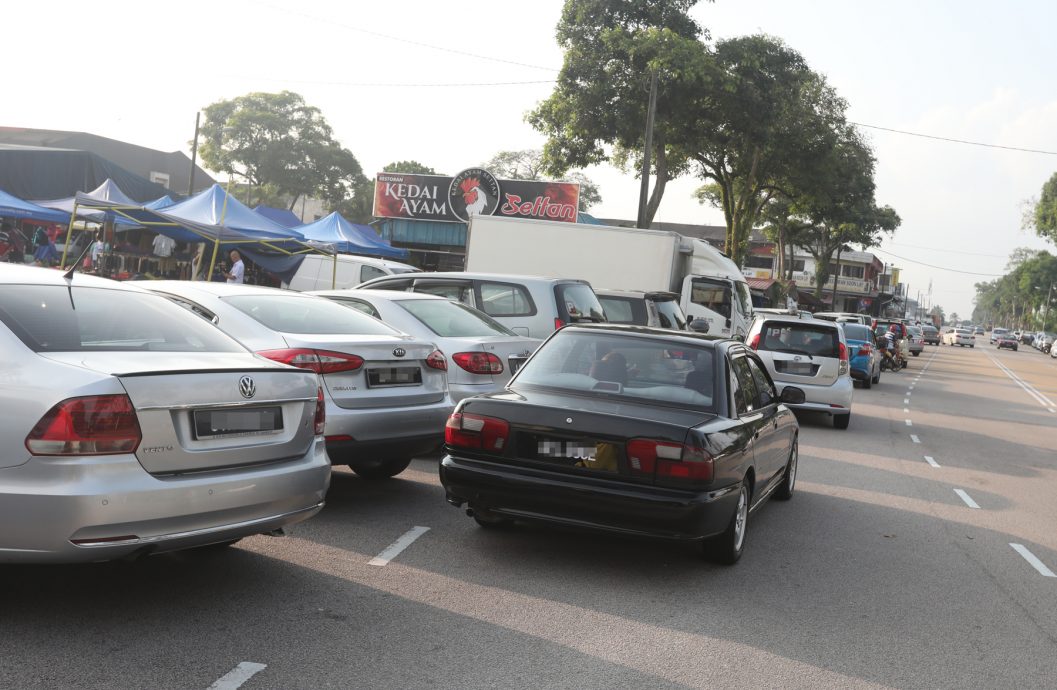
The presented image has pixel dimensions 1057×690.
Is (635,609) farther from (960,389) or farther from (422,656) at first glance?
(960,389)

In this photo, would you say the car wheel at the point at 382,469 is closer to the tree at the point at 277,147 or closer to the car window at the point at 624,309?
the car window at the point at 624,309

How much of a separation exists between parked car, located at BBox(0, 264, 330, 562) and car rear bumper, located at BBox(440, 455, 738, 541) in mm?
1067

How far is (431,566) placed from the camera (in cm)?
590

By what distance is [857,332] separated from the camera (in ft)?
83.6

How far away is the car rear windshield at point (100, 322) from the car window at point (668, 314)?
1126 centimetres

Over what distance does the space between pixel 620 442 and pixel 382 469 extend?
317 cm

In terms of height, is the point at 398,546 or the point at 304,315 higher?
the point at 304,315

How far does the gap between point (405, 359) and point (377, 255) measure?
24151mm

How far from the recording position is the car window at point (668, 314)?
53.4 ft

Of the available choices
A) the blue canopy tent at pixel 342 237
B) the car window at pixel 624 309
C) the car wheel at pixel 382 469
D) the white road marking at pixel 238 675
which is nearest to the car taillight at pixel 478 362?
the car wheel at pixel 382 469

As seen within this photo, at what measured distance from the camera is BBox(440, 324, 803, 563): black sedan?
577cm

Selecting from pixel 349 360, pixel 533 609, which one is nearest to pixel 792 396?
pixel 349 360

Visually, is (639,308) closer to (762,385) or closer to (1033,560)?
(762,385)

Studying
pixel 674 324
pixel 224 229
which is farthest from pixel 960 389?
pixel 224 229
